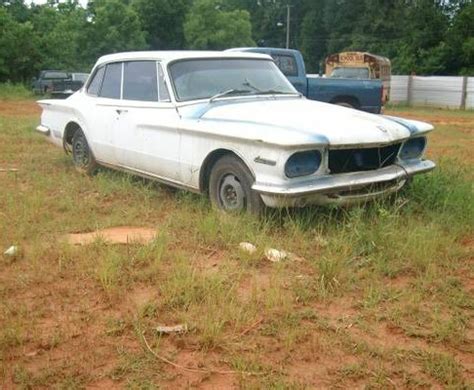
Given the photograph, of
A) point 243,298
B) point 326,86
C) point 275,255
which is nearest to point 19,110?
point 326,86

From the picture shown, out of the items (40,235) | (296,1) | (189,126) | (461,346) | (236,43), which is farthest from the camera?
(296,1)

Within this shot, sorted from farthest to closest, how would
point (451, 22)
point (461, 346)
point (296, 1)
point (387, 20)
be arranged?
1. point (296, 1)
2. point (387, 20)
3. point (451, 22)
4. point (461, 346)

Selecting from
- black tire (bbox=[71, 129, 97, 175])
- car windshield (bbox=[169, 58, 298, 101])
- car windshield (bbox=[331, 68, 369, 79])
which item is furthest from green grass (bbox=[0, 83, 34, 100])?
car windshield (bbox=[169, 58, 298, 101])

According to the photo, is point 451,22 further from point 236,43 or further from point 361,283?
point 361,283

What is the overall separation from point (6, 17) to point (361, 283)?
109 feet

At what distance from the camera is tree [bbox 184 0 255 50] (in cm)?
4669

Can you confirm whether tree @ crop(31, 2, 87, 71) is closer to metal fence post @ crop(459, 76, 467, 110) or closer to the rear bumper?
metal fence post @ crop(459, 76, 467, 110)

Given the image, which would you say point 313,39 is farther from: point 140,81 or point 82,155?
point 140,81

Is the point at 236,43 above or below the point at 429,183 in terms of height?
above

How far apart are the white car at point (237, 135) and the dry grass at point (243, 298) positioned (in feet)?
1.01

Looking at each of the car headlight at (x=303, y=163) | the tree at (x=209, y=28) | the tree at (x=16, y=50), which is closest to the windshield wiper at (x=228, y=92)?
the car headlight at (x=303, y=163)

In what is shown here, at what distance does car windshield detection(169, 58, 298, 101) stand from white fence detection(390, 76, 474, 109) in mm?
25483

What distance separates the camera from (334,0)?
6581cm

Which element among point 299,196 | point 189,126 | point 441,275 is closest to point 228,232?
point 299,196
